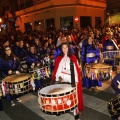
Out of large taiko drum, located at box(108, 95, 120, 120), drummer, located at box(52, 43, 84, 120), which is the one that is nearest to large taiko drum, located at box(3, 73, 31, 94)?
drummer, located at box(52, 43, 84, 120)

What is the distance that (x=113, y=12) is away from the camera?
32281 millimetres

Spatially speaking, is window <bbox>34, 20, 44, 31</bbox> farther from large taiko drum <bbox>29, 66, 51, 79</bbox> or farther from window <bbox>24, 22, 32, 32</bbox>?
large taiko drum <bbox>29, 66, 51, 79</bbox>

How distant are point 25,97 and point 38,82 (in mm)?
667

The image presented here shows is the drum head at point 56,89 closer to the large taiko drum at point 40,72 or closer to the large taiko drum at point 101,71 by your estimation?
the large taiko drum at point 101,71

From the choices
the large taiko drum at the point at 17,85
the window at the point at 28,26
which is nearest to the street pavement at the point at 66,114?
the large taiko drum at the point at 17,85

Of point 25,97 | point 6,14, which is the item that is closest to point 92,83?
point 25,97

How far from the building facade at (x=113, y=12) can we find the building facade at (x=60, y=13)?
8.04 ft

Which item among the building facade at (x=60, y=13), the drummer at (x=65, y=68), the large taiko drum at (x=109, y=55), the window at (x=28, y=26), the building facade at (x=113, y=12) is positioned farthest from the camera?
the building facade at (x=113, y=12)

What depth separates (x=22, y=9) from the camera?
30375mm

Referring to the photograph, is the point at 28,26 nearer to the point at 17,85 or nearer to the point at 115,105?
the point at 17,85

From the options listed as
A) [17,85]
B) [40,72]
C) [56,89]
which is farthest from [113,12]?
[56,89]

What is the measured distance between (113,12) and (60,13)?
40.4 ft

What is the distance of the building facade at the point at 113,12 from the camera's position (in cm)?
3152

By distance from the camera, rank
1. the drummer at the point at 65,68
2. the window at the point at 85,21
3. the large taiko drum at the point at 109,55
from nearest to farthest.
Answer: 1. the drummer at the point at 65,68
2. the large taiko drum at the point at 109,55
3. the window at the point at 85,21
